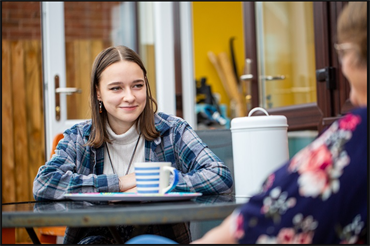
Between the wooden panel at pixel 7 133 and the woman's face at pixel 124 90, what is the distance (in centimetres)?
326

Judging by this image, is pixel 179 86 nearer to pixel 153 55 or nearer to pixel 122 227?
pixel 153 55

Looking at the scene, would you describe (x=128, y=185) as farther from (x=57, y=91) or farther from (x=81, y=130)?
(x=57, y=91)

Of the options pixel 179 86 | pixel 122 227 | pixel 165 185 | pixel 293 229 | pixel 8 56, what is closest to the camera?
pixel 293 229

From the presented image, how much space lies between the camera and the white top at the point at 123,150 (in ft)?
5.90

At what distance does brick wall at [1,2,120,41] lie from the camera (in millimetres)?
3900

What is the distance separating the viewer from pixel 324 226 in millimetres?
829

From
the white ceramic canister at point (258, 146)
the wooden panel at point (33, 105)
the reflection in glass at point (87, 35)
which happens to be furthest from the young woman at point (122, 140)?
the wooden panel at point (33, 105)

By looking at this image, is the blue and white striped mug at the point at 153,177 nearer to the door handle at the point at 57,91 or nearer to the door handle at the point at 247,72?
the door handle at the point at 247,72

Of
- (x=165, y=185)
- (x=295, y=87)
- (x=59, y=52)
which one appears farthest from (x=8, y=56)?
(x=165, y=185)

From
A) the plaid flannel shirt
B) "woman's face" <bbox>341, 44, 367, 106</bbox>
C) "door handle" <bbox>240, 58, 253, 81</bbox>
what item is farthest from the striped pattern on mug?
"door handle" <bbox>240, 58, 253, 81</bbox>

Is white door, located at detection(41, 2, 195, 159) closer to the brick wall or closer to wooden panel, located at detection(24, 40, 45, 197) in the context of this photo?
the brick wall

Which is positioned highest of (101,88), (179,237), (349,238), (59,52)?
(59,52)

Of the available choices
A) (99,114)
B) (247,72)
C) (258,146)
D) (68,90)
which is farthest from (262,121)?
(68,90)

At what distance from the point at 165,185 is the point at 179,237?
41 centimetres
